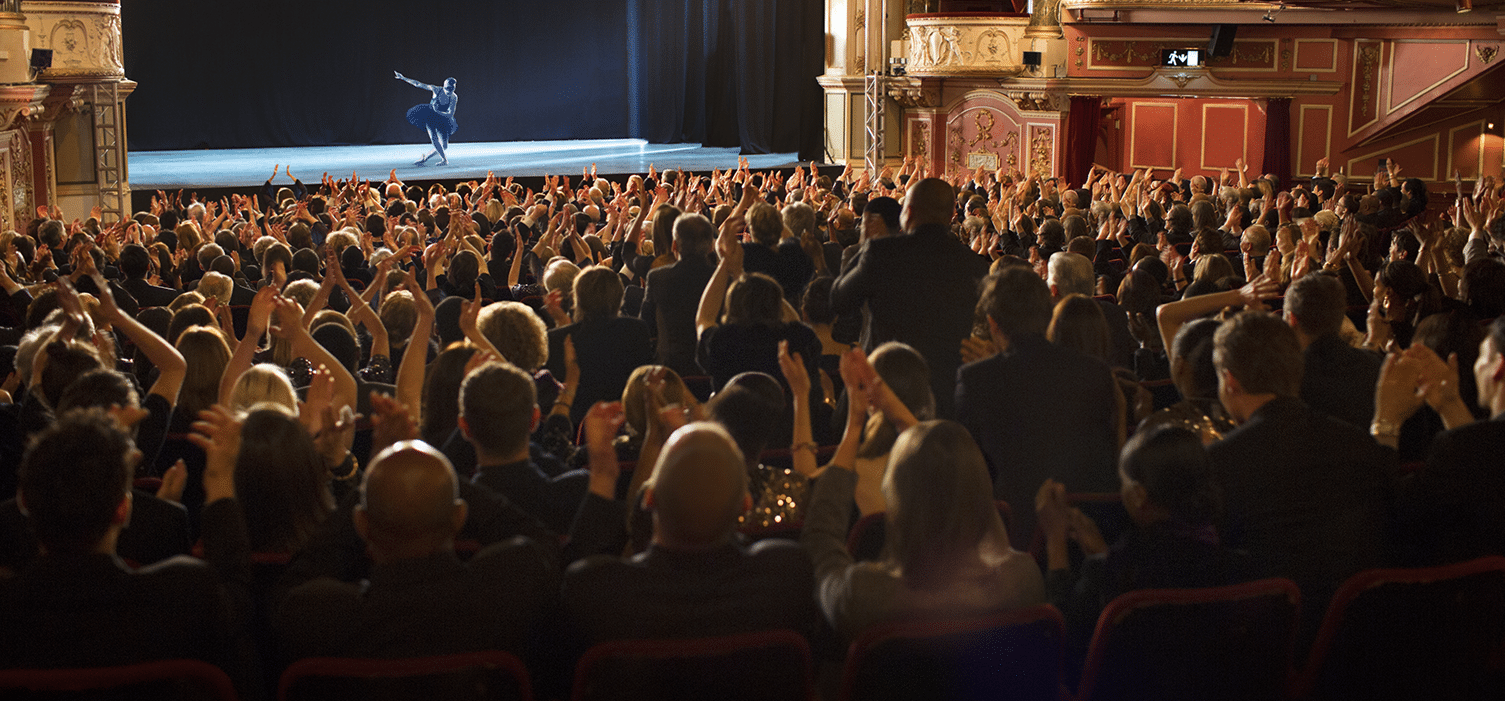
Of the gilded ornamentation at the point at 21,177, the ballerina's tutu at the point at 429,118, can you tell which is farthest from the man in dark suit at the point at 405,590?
the ballerina's tutu at the point at 429,118

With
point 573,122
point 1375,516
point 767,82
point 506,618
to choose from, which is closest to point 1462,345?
point 1375,516

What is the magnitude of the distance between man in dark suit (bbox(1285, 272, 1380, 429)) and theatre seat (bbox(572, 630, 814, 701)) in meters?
1.99

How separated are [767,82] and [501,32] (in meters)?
6.15

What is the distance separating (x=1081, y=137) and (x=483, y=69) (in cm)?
1173

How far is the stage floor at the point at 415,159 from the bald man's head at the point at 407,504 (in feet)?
43.3

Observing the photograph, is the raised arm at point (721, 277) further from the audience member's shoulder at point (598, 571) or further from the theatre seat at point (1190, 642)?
the theatre seat at point (1190, 642)

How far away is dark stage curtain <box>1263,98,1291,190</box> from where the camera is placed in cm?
1463

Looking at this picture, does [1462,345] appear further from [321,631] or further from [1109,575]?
[321,631]

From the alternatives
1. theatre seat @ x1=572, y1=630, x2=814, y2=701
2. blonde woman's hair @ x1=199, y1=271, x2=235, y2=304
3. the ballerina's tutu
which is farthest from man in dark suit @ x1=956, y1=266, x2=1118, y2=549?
the ballerina's tutu

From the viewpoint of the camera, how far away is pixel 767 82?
19516 mm

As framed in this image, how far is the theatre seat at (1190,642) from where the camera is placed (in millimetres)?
2238

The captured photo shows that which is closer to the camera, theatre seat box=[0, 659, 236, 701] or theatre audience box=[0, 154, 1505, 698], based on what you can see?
theatre seat box=[0, 659, 236, 701]

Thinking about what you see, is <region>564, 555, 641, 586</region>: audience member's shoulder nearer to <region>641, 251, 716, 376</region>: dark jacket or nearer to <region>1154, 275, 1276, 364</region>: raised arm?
<region>1154, 275, 1276, 364</region>: raised arm

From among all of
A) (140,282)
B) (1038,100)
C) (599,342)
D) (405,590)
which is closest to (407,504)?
(405,590)
